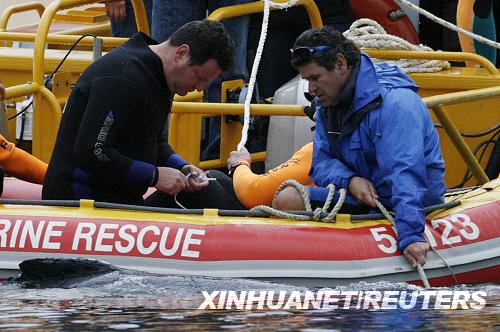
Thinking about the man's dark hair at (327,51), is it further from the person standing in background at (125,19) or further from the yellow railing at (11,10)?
the yellow railing at (11,10)

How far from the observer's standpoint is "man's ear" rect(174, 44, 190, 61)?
251 inches

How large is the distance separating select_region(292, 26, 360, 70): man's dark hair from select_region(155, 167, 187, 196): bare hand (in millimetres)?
740

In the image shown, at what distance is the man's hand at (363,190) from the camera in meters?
6.29

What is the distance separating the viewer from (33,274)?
5.95 meters

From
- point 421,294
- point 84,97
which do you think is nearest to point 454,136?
point 421,294

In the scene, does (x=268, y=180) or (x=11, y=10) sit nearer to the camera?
(x=268, y=180)

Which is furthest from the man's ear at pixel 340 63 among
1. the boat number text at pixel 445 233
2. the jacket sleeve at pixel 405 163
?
the boat number text at pixel 445 233

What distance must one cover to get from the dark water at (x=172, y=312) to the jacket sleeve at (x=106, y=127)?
0.54 meters

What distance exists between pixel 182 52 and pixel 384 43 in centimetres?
229

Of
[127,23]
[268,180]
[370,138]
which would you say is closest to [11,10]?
[127,23]

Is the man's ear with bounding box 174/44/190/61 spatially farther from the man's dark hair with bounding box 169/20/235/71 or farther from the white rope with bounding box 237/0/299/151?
the white rope with bounding box 237/0/299/151

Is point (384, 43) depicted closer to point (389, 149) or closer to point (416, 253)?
point (389, 149)

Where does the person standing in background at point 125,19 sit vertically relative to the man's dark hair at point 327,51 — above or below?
below

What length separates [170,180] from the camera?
6410mm
